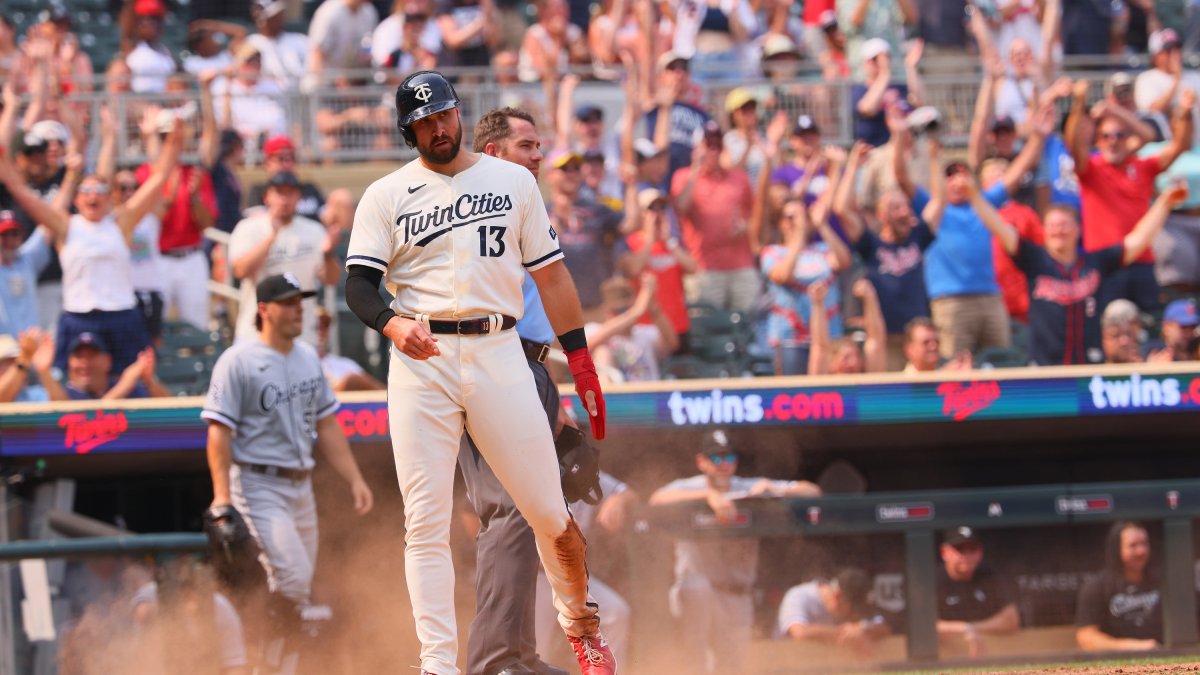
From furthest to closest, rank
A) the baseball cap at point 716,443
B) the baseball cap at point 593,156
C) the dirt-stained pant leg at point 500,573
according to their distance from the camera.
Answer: the baseball cap at point 593,156 < the baseball cap at point 716,443 < the dirt-stained pant leg at point 500,573

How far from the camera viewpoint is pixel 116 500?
25.0 feet

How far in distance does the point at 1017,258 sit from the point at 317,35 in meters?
5.28

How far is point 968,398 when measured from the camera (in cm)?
750

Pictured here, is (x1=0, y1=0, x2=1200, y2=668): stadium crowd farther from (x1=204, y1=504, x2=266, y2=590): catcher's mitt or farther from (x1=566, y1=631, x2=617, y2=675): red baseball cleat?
(x1=566, y1=631, x2=617, y2=675): red baseball cleat

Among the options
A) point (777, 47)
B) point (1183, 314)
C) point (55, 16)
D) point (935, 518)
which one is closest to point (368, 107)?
point (55, 16)

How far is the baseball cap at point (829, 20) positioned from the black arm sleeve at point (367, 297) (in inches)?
306

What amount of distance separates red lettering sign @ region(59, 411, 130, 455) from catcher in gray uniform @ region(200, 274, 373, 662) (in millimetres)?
844

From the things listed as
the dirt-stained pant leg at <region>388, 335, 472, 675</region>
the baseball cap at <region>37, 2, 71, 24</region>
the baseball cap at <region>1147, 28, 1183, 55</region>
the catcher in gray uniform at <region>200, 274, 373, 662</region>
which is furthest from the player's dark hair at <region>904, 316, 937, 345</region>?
the baseball cap at <region>37, 2, 71, 24</region>

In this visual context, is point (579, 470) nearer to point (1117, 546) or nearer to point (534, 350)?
point (534, 350)

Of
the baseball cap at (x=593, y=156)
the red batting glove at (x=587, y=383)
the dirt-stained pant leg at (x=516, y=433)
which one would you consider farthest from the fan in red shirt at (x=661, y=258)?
the dirt-stained pant leg at (x=516, y=433)

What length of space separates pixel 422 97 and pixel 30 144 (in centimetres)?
572

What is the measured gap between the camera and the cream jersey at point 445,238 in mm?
4273

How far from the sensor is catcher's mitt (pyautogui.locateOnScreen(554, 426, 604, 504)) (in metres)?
4.98

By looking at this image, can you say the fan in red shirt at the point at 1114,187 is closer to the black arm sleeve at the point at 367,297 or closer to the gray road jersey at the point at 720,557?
the gray road jersey at the point at 720,557
